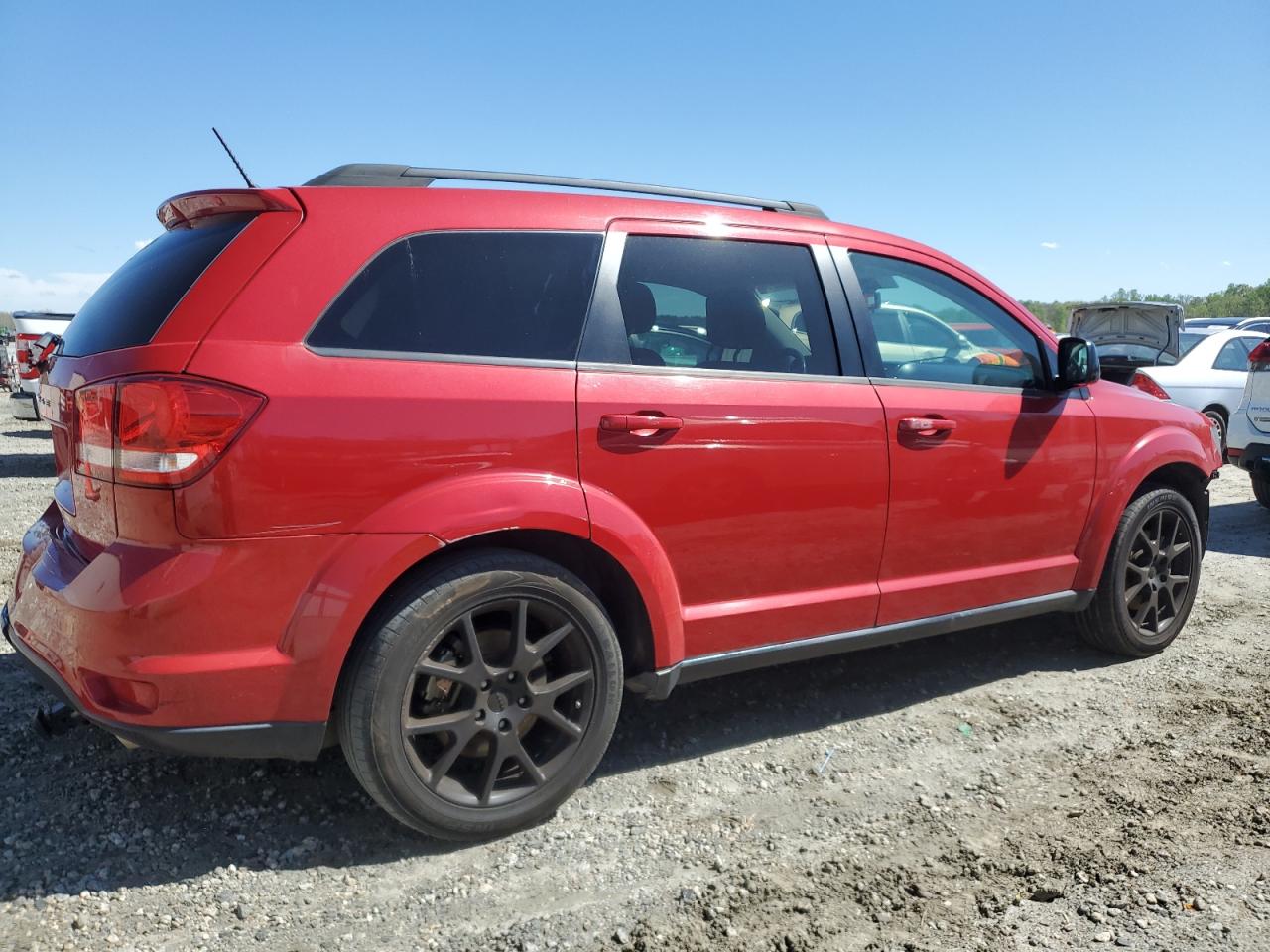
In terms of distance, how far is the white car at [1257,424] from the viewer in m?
7.59

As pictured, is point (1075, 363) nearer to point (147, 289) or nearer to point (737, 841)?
point (737, 841)

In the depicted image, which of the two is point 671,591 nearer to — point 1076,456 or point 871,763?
point 871,763

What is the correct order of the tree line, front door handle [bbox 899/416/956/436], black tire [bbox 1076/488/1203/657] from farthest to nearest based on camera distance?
the tree line < black tire [bbox 1076/488/1203/657] < front door handle [bbox 899/416/956/436]

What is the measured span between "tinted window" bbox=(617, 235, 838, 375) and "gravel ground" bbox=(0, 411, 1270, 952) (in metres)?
1.39

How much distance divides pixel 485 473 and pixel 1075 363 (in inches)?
102

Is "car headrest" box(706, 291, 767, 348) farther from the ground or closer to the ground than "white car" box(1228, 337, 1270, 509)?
farther from the ground

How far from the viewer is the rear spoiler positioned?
2617 millimetres

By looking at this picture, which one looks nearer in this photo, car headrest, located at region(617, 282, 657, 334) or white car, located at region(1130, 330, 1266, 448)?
car headrest, located at region(617, 282, 657, 334)

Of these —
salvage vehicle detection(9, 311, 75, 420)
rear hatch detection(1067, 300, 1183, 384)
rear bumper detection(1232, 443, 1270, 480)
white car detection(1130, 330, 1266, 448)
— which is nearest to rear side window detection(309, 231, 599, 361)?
rear bumper detection(1232, 443, 1270, 480)

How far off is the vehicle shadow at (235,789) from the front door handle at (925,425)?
1.14 meters

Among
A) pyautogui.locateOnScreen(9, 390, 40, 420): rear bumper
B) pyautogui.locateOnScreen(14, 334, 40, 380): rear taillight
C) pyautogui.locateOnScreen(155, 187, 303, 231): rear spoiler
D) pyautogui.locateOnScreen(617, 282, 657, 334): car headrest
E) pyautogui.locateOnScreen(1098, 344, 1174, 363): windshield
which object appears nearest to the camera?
pyautogui.locateOnScreen(155, 187, 303, 231): rear spoiler

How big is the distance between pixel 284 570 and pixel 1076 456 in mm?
3131

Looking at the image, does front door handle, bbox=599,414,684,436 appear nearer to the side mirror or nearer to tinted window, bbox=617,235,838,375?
tinted window, bbox=617,235,838,375

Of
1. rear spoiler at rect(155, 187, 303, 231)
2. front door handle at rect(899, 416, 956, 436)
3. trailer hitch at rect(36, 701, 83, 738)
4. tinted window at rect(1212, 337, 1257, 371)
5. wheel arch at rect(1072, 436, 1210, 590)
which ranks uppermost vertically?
rear spoiler at rect(155, 187, 303, 231)
